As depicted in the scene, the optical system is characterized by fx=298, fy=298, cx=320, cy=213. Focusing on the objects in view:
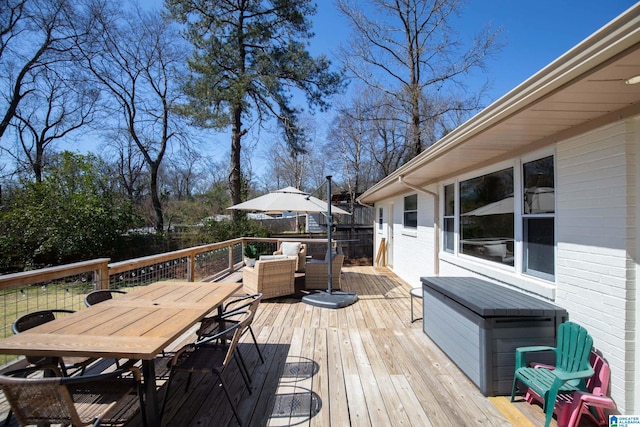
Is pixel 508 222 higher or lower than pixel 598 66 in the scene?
lower

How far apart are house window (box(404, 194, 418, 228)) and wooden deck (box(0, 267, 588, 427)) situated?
3.20 m

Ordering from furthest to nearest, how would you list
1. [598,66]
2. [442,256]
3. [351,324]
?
[442,256] → [351,324] → [598,66]

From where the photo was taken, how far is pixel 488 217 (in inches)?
148

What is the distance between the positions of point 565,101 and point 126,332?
3113mm

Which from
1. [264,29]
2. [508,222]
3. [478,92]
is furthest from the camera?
[478,92]

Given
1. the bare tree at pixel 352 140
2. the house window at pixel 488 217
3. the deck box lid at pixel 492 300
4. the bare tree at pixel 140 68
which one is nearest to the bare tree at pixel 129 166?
the bare tree at pixel 140 68

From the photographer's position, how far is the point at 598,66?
4.81 ft

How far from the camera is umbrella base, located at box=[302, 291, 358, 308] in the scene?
Answer: 491 centimetres

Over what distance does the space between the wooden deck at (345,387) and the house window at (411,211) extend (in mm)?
3202

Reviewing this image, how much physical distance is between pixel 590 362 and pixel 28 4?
18.3 m

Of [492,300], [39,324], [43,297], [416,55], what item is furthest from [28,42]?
[492,300]

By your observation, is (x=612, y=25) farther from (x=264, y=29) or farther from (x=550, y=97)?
(x=264, y=29)

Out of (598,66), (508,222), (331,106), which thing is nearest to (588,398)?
(508,222)

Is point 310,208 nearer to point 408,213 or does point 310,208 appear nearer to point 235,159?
point 408,213
